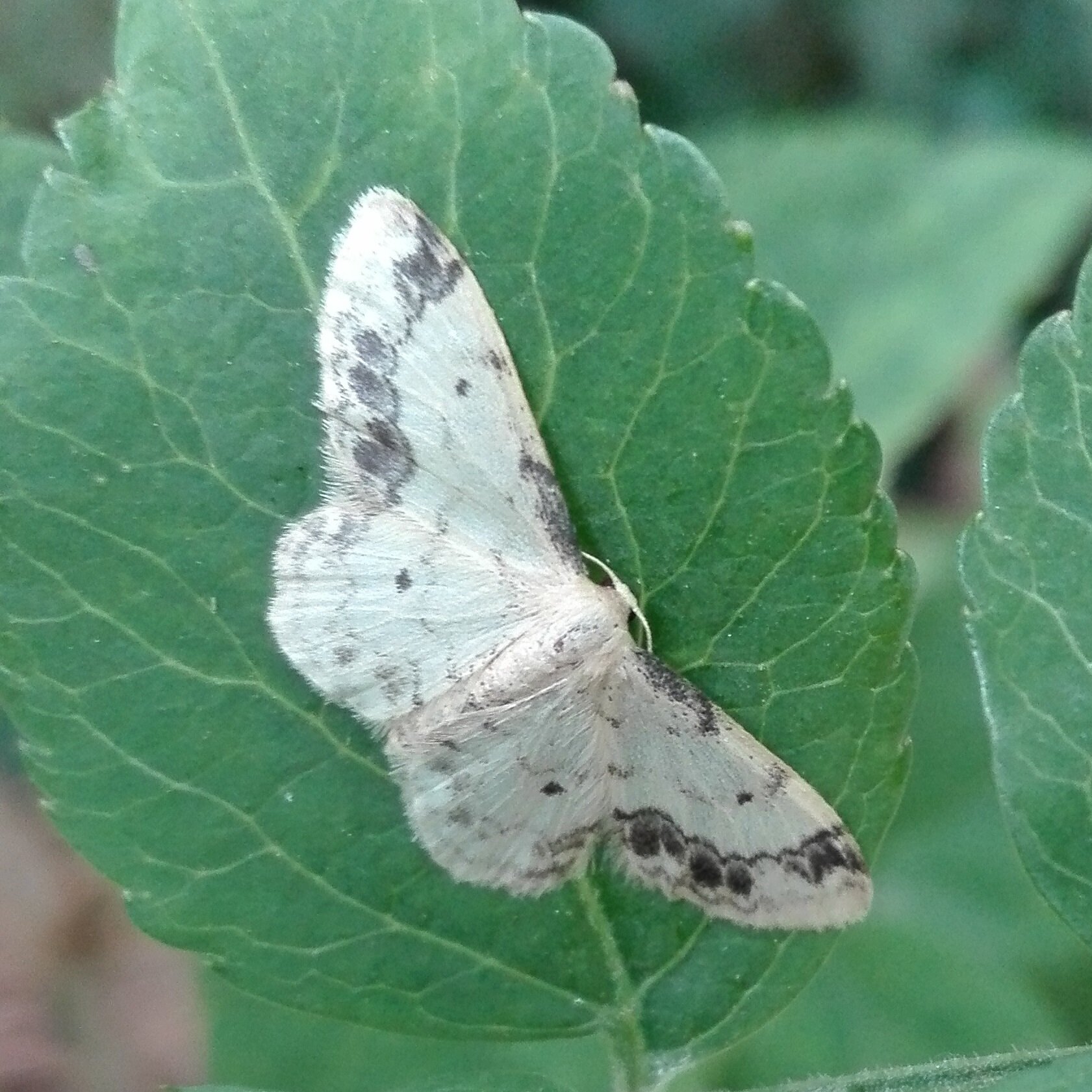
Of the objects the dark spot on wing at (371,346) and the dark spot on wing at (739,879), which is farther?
the dark spot on wing at (739,879)

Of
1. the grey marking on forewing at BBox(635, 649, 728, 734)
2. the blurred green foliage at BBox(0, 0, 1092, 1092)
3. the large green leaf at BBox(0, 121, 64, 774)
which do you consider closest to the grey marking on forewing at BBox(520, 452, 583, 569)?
the grey marking on forewing at BBox(635, 649, 728, 734)

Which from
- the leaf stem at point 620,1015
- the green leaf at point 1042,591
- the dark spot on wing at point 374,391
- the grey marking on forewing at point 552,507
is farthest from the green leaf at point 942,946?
the dark spot on wing at point 374,391

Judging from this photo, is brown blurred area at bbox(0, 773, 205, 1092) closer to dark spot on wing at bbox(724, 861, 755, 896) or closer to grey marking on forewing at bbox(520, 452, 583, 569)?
dark spot on wing at bbox(724, 861, 755, 896)

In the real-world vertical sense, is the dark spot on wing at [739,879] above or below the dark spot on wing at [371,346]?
below

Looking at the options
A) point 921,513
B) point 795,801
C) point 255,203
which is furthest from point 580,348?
point 921,513

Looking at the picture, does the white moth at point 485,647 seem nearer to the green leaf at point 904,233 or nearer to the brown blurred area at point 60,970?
the green leaf at point 904,233

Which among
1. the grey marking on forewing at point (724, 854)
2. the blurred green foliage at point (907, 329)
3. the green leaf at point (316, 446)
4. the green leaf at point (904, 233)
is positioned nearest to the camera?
the green leaf at point (316, 446)

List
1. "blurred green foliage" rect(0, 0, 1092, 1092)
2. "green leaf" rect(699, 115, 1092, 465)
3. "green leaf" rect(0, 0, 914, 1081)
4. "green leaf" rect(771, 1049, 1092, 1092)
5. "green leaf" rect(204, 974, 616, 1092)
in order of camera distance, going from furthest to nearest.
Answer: "green leaf" rect(699, 115, 1092, 465)
"blurred green foliage" rect(0, 0, 1092, 1092)
"green leaf" rect(204, 974, 616, 1092)
"green leaf" rect(771, 1049, 1092, 1092)
"green leaf" rect(0, 0, 914, 1081)

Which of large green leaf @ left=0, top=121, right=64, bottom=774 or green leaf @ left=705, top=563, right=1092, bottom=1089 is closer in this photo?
large green leaf @ left=0, top=121, right=64, bottom=774

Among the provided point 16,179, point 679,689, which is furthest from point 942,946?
point 16,179
